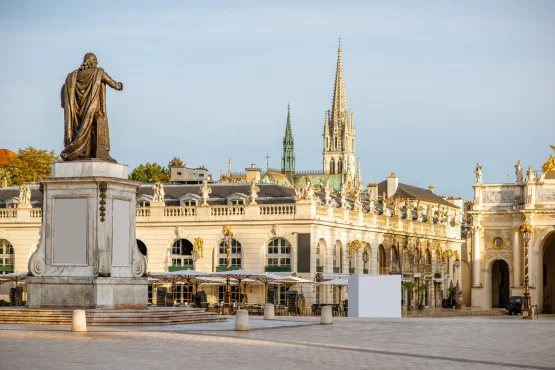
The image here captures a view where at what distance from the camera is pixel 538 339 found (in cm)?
3934

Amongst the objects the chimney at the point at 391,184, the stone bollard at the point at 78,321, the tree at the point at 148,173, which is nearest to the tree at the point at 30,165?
the tree at the point at 148,173

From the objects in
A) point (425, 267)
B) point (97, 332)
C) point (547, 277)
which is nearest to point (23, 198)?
point (425, 267)

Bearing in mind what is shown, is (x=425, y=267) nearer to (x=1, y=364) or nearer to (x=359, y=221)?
(x=359, y=221)

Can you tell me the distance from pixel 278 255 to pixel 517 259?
27.3 m

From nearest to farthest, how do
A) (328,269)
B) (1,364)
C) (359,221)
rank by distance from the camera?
1. (1,364)
2. (328,269)
3. (359,221)

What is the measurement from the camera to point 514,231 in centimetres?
10250

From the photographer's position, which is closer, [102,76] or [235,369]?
[235,369]

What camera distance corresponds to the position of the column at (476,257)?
340 ft

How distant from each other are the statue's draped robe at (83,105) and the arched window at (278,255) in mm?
44014

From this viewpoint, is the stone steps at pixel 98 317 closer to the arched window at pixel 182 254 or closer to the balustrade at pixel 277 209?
the balustrade at pixel 277 209

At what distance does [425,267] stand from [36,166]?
36964 millimetres

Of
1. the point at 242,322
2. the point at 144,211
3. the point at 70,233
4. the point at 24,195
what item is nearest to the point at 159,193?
the point at 144,211

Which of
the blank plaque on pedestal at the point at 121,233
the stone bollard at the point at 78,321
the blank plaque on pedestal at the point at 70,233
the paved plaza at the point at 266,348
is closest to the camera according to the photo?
the paved plaza at the point at 266,348

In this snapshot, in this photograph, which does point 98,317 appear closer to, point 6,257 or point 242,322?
point 242,322
